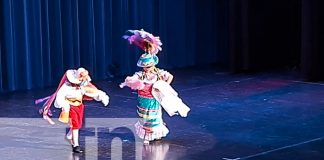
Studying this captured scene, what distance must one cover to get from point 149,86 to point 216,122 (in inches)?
44.4

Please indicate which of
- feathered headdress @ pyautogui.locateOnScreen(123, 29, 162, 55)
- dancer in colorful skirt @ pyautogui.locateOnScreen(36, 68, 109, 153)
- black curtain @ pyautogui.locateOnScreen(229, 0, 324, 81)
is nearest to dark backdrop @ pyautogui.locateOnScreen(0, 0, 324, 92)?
black curtain @ pyautogui.locateOnScreen(229, 0, 324, 81)

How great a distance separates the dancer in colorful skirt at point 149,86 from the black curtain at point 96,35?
328 cm

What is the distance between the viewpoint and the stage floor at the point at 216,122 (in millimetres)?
6039

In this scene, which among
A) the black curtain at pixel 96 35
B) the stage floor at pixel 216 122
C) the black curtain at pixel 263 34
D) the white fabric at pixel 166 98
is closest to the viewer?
the stage floor at pixel 216 122

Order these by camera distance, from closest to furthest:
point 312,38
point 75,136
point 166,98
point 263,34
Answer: point 75,136 → point 166,98 → point 312,38 → point 263,34

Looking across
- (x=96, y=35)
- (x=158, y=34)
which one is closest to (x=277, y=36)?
(x=158, y=34)

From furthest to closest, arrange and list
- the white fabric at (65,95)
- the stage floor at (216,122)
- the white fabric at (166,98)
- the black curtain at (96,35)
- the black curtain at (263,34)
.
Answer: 1. the black curtain at (263,34)
2. the black curtain at (96,35)
3. the white fabric at (166,98)
4. the stage floor at (216,122)
5. the white fabric at (65,95)

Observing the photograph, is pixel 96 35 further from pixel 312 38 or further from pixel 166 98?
pixel 166 98

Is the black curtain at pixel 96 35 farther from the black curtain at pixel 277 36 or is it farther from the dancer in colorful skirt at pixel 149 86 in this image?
the dancer in colorful skirt at pixel 149 86

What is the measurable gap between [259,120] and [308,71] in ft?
7.90

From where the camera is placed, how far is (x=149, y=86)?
6.26 metres

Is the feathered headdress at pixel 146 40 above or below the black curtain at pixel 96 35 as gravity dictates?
above

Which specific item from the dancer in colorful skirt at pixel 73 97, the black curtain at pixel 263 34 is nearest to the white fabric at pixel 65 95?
the dancer in colorful skirt at pixel 73 97

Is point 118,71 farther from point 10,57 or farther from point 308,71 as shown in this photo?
point 308,71
